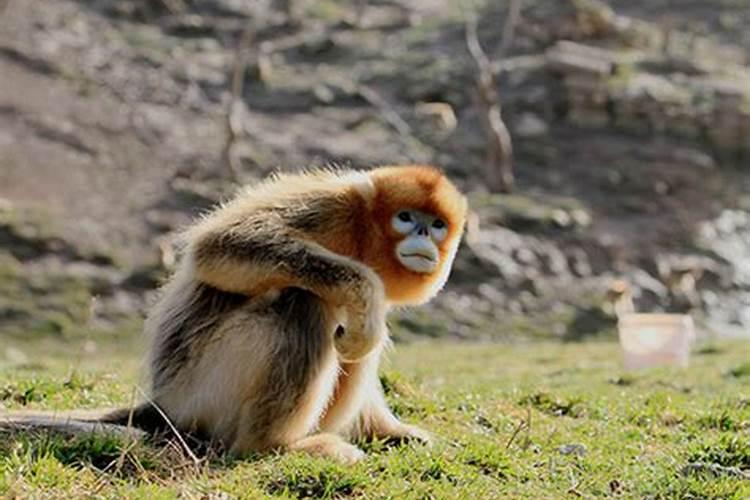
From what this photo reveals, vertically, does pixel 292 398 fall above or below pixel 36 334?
above

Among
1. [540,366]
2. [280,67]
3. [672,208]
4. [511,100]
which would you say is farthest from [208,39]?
[540,366]

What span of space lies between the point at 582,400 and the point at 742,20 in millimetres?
48435

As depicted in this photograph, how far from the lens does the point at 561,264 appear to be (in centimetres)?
3531

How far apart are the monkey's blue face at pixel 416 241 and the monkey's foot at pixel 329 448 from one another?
1115mm

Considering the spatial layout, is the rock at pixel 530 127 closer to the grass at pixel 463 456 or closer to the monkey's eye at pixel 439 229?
the grass at pixel 463 456

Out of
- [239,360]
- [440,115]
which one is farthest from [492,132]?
[239,360]

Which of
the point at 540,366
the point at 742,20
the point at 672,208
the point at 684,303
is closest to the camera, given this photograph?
the point at 540,366

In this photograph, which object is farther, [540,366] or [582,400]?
[540,366]

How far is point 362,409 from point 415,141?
3379 cm

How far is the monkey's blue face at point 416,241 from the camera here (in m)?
Answer: 7.55

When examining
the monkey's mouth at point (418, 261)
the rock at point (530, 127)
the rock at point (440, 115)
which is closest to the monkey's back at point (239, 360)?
the monkey's mouth at point (418, 261)

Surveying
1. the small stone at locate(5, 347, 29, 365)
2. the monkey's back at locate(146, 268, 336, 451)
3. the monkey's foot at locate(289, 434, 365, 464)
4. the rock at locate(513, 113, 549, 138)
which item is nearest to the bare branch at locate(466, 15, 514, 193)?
the rock at locate(513, 113, 549, 138)

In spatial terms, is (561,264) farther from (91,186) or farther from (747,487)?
(747,487)

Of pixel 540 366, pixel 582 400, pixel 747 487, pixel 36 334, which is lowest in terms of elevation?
pixel 36 334
